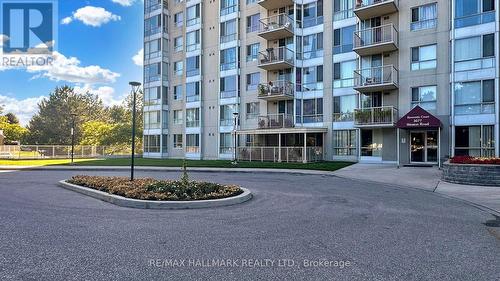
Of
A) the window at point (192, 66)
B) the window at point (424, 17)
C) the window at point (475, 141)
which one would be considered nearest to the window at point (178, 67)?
the window at point (192, 66)

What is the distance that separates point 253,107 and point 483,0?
18.9 metres

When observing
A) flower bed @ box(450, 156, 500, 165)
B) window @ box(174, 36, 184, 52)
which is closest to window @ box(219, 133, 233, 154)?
window @ box(174, 36, 184, 52)

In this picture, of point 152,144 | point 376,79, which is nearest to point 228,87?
point 152,144

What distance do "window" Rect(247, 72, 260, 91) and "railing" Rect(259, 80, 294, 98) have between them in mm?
2107

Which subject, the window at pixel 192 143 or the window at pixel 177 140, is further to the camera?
the window at pixel 177 140

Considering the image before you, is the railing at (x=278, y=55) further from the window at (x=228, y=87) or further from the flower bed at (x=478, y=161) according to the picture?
the flower bed at (x=478, y=161)

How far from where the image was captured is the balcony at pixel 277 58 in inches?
1190

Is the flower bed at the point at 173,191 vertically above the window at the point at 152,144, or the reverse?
the window at the point at 152,144

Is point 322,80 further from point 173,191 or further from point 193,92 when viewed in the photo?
point 173,191

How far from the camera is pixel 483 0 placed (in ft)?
72.4

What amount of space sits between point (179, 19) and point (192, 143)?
14.6 m

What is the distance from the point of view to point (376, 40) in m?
25.7

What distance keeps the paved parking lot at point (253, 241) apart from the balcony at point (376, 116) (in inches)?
565

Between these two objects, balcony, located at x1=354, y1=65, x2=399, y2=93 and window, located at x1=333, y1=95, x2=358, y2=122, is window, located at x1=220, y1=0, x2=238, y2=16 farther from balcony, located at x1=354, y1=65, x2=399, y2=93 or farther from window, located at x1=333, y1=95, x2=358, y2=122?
balcony, located at x1=354, y1=65, x2=399, y2=93
